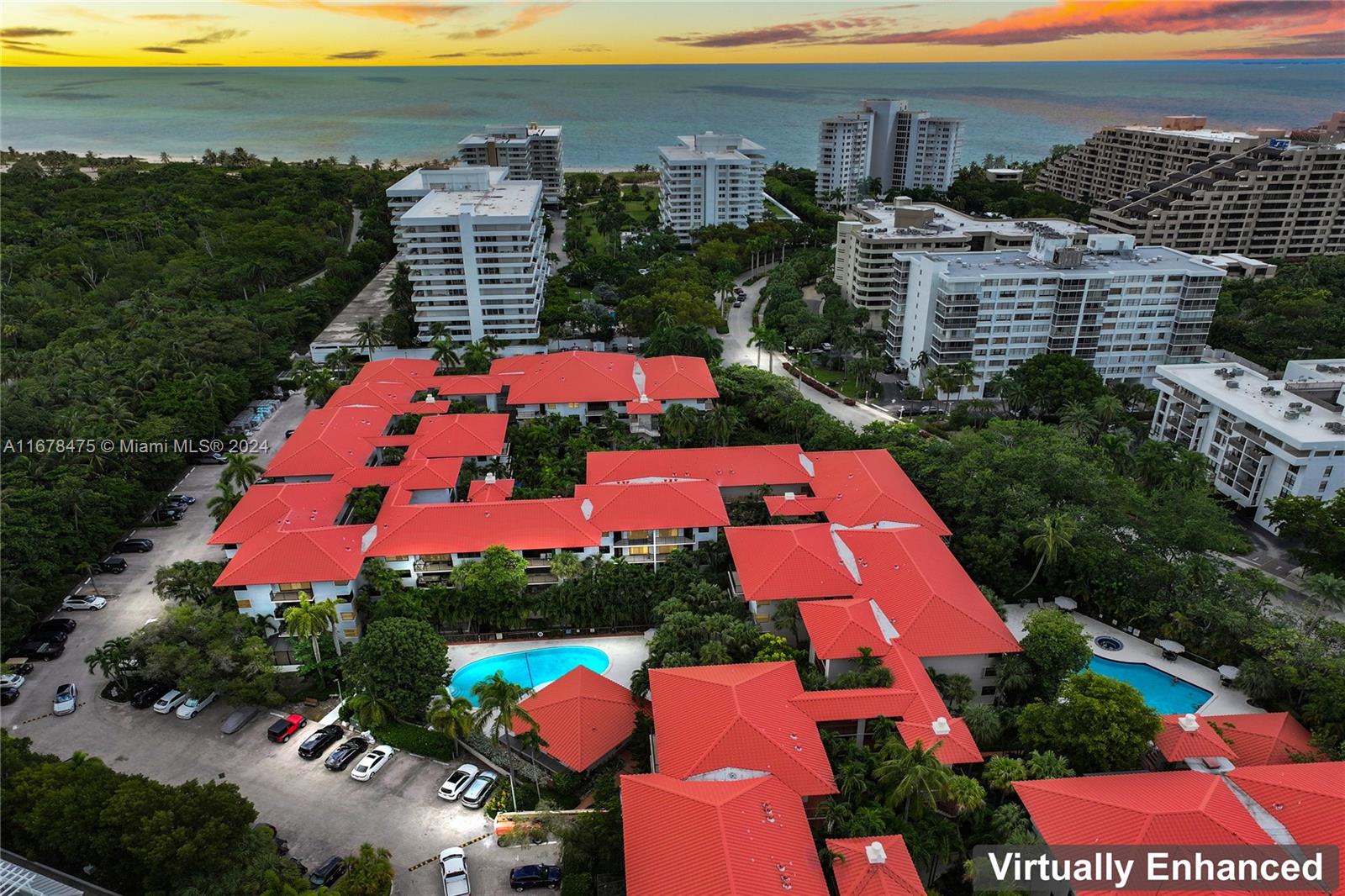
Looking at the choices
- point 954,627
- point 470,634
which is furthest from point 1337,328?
point 470,634

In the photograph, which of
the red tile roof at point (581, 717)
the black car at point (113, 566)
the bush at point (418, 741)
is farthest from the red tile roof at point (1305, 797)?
the black car at point (113, 566)

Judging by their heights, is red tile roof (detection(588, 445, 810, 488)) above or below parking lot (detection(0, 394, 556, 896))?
above

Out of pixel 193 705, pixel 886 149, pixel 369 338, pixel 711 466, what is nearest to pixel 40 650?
pixel 193 705

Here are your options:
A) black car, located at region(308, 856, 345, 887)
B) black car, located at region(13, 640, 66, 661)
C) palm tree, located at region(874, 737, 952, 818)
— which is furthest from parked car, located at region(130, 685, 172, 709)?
palm tree, located at region(874, 737, 952, 818)

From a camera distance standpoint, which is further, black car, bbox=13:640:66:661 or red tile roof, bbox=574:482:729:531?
red tile roof, bbox=574:482:729:531

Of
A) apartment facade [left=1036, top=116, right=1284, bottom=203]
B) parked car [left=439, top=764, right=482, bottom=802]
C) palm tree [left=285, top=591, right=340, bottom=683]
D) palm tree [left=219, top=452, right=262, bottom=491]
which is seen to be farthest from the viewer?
apartment facade [left=1036, top=116, right=1284, bottom=203]

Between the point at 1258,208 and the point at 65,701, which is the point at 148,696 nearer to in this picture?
the point at 65,701

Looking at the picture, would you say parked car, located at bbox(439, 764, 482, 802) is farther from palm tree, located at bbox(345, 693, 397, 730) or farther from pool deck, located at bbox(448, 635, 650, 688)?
pool deck, located at bbox(448, 635, 650, 688)
